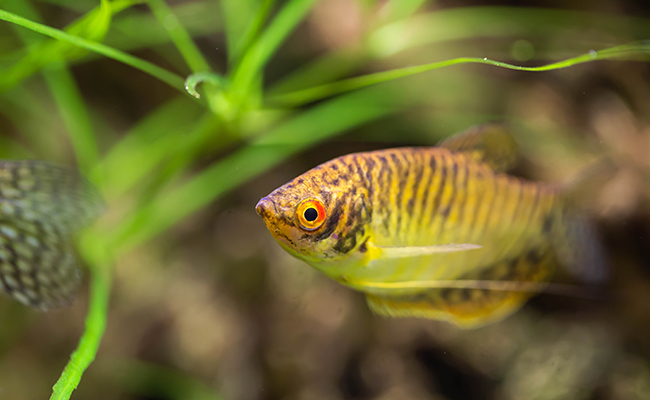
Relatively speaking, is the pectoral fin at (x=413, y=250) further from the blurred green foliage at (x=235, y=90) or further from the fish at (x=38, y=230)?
the fish at (x=38, y=230)

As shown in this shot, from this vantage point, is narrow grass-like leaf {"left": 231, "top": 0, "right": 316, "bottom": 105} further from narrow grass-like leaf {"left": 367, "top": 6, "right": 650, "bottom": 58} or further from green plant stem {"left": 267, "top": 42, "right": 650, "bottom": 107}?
narrow grass-like leaf {"left": 367, "top": 6, "right": 650, "bottom": 58}

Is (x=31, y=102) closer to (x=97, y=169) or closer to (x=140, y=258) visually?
(x=97, y=169)

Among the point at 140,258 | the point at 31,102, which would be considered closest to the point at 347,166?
the point at 140,258

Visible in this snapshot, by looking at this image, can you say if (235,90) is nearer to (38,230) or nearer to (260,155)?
(260,155)

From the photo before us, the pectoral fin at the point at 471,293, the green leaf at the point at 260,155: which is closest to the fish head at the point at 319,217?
the pectoral fin at the point at 471,293

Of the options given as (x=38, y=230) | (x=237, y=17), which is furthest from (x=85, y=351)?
(x=237, y=17)

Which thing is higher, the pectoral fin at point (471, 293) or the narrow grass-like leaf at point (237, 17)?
the narrow grass-like leaf at point (237, 17)

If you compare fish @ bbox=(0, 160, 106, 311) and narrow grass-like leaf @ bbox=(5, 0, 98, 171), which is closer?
fish @ bbox=(0, 160, 106, 311)

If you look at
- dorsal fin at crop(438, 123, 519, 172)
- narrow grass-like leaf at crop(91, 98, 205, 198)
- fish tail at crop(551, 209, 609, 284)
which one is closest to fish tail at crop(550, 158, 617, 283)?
fish tail at crop(551, 209, 609, 284)

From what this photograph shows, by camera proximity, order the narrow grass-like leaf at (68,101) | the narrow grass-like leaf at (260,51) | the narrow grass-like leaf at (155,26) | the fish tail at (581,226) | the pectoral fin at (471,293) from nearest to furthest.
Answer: the pectoral fin at (471,293) → the fish tail at (581,226) → the narrow grass-like leaf at (260,51) → the narrow grass-like leaf at (68,101) → the narrow grass-like leaf at (155,26)
